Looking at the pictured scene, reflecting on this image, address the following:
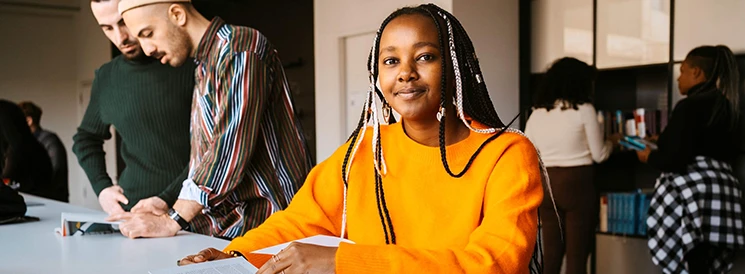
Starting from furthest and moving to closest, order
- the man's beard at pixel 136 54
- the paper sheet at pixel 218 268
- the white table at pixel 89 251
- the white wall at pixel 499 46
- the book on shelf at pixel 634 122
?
the white wall at pixel 499 46, the book on shelf at pixel 634 122, the man's beard at pixel 136 54, the white table at pixel 89 251, the paper sheet at pixel 218 268

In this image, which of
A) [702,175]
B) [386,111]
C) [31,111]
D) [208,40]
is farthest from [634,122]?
[31,111]

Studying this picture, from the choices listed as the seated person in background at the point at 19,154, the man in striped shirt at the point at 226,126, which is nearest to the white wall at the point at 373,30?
the seated person in background at the point at 19,154

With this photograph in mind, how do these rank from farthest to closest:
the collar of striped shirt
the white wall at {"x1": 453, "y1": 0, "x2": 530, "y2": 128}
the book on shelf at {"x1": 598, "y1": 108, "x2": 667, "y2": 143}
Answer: the white wall at {"x1": 453, "y1": 0, "x2": 530, "y2": 128} → the book on shelf at {"x1": 598, "y1": 108, "x2": 667, "y2": 143} → the collar of striped shirt

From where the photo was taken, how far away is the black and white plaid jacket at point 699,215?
3037 mm

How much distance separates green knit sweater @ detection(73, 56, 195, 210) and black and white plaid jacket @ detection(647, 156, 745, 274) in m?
2.32

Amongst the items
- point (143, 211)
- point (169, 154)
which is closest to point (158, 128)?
point (169, 154)

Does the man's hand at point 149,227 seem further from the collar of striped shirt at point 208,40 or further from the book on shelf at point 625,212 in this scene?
the book on shelf at point 625,212

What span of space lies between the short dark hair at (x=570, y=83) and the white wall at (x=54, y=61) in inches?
201

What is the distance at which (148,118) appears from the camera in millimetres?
2127

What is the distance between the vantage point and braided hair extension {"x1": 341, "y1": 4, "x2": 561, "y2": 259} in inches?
45.4

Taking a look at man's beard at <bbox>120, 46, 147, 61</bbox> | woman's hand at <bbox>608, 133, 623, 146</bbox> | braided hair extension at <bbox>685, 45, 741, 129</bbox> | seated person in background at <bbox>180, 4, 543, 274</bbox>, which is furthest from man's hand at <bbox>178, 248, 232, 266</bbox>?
woman's hand at <bbox>608, 133, 623, 146</bbox>

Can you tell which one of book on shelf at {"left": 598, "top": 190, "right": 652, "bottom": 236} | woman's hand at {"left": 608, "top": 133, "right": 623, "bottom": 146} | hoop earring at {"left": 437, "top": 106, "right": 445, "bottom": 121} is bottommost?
book on shelf at {"left": 598, "top": 190, "right": 652, "bottom": 236}

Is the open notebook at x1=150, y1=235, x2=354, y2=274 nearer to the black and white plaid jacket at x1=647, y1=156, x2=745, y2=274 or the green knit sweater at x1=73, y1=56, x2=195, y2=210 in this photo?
the green knit sweater at x1=73, y1=56, x2=195, y2=210

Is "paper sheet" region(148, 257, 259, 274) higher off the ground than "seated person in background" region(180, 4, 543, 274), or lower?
lower
